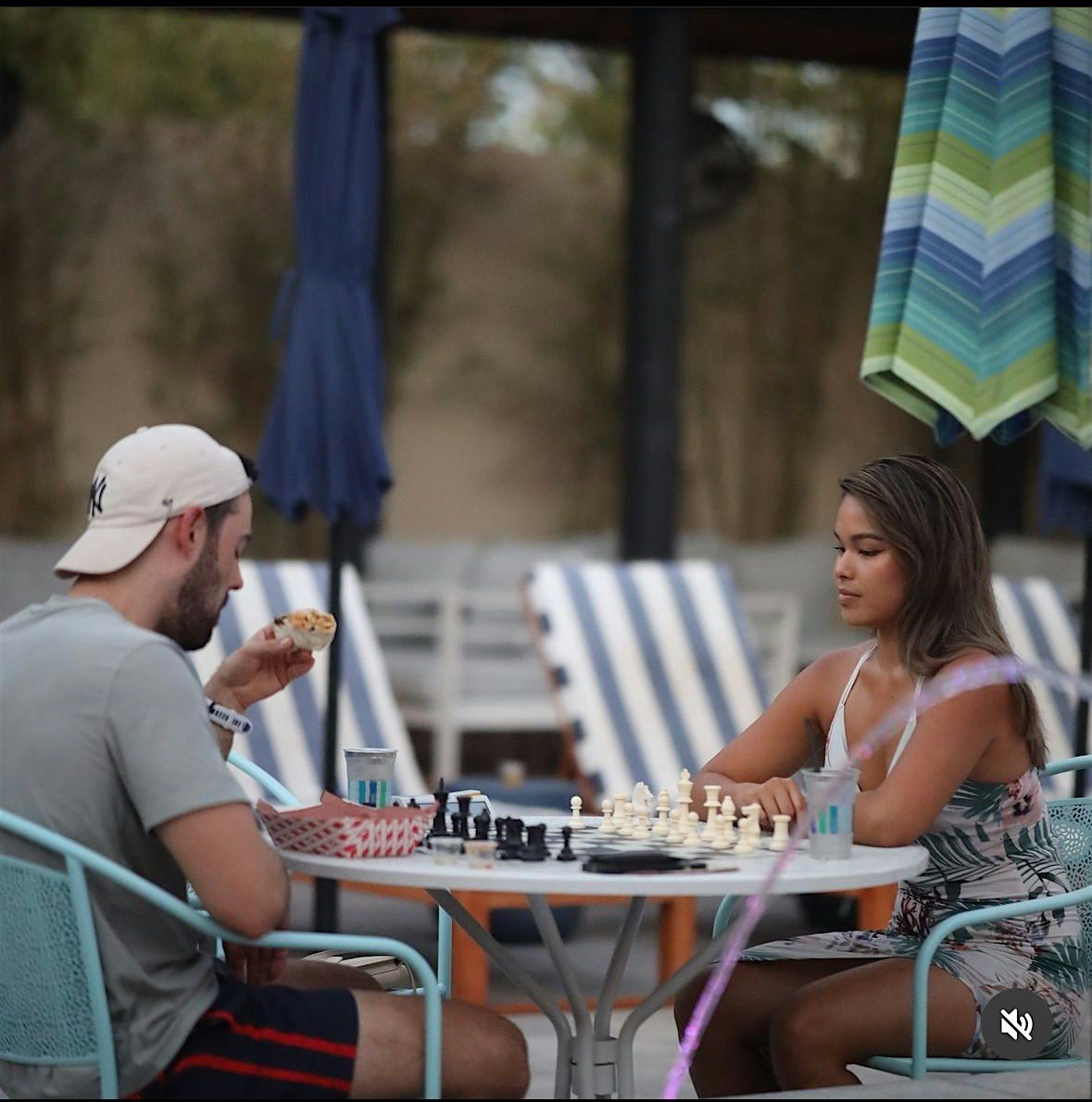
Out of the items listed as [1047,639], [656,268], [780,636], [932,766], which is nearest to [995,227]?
[932,766]

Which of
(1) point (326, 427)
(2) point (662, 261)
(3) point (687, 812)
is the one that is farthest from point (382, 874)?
(2) point (662, 261)

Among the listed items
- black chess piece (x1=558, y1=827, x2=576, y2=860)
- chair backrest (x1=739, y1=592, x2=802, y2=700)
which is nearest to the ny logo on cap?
black chess piece (x1=558, y1=827, x2=576, y2=860)

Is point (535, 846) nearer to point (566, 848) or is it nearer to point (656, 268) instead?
point (566, 848)

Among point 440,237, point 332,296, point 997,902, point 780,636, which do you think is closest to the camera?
point 997,902

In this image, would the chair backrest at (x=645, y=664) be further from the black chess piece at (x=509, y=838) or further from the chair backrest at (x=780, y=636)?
the black chess piece at (x=509, y=838)

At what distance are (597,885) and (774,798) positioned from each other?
55 centimetres

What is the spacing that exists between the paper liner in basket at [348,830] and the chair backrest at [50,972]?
10.5 inches

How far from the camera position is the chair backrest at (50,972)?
207 cm

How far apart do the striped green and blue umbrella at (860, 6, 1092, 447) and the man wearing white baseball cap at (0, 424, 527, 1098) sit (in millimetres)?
1252

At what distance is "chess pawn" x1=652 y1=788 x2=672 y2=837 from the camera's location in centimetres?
248

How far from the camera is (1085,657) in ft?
14.6

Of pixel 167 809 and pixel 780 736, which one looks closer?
pixel 167 809

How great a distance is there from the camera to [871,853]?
2367mm

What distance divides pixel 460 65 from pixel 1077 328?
5.55 m
